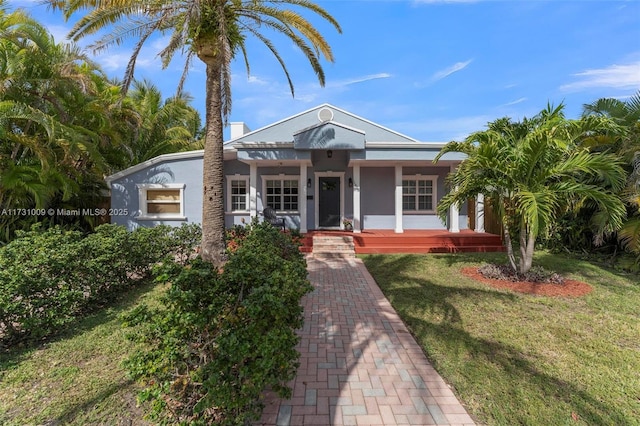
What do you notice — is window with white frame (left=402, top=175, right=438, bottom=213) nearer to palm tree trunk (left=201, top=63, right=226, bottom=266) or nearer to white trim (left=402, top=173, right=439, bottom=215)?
white trim (left=402, top=173, right=439, bottom=215)

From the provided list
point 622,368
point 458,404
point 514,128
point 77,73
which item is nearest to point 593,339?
point 622,368

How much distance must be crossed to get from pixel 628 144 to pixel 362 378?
9.89 meters

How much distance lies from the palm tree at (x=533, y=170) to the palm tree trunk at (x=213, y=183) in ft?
17.2

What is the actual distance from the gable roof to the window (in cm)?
320

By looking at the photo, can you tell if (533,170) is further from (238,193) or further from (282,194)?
(238,193)

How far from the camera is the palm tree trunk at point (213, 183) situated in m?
5.55

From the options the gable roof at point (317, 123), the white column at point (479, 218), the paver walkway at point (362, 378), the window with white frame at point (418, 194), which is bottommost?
the paver walkway at point (362, 378)

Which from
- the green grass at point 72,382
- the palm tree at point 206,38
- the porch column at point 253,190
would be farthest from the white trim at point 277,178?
the green grass at point 72,382

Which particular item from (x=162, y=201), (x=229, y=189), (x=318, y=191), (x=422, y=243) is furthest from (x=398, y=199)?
(x=162, y=201)

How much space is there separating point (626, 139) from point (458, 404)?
9.58 m

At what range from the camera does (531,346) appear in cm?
376

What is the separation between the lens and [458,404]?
107 inches

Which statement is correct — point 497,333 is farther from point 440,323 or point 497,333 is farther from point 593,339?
point 593,339

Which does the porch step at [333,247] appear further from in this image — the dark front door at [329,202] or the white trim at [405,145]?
the white trim at [405,145]
